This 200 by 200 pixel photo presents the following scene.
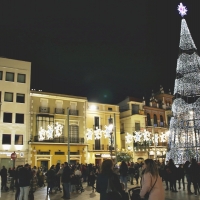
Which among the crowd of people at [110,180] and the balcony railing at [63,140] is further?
the balcony railing at [63,140]

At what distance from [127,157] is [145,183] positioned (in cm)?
3529

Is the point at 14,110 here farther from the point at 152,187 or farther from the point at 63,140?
the point at 152,187

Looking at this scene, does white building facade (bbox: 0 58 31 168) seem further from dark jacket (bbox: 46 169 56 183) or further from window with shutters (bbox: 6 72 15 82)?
dark jacket (bbox: 46 169 56 183)

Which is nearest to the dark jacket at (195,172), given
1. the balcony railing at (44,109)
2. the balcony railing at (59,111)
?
the balcony railing at (44,109)

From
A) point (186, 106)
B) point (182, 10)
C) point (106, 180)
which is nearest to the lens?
point (106, 180)

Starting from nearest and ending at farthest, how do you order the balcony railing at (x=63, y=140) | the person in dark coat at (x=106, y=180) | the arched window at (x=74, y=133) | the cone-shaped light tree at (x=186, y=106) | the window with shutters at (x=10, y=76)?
the person in dark coat at (x=106, y=180)
the cone-shaped light tree at (x=186, y=106)
the window with shutters at (x=10, y=76)
the balcony railing at (x=63, y=140)
the arched window at (x=74, y=133)

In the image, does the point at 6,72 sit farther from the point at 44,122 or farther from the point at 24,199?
the point at 24,199

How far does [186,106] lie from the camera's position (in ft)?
74.9

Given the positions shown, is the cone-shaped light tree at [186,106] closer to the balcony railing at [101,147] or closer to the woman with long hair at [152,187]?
the woman with long hair at [152,187]

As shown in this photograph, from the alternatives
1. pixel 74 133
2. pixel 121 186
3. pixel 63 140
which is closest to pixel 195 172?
pixel 121 186

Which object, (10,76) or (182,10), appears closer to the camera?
(182,10)

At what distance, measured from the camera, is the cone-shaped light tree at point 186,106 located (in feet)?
72.3

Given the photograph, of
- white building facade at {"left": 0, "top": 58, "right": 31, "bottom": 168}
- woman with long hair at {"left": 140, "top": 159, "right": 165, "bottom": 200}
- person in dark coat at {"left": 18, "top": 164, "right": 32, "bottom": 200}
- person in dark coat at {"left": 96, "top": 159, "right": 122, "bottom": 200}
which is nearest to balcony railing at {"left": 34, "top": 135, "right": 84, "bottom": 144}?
white building facade at {"left": 0, "top": 58, "right": 31, "bottom": 168}

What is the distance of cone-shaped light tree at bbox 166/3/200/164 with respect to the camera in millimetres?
22031
